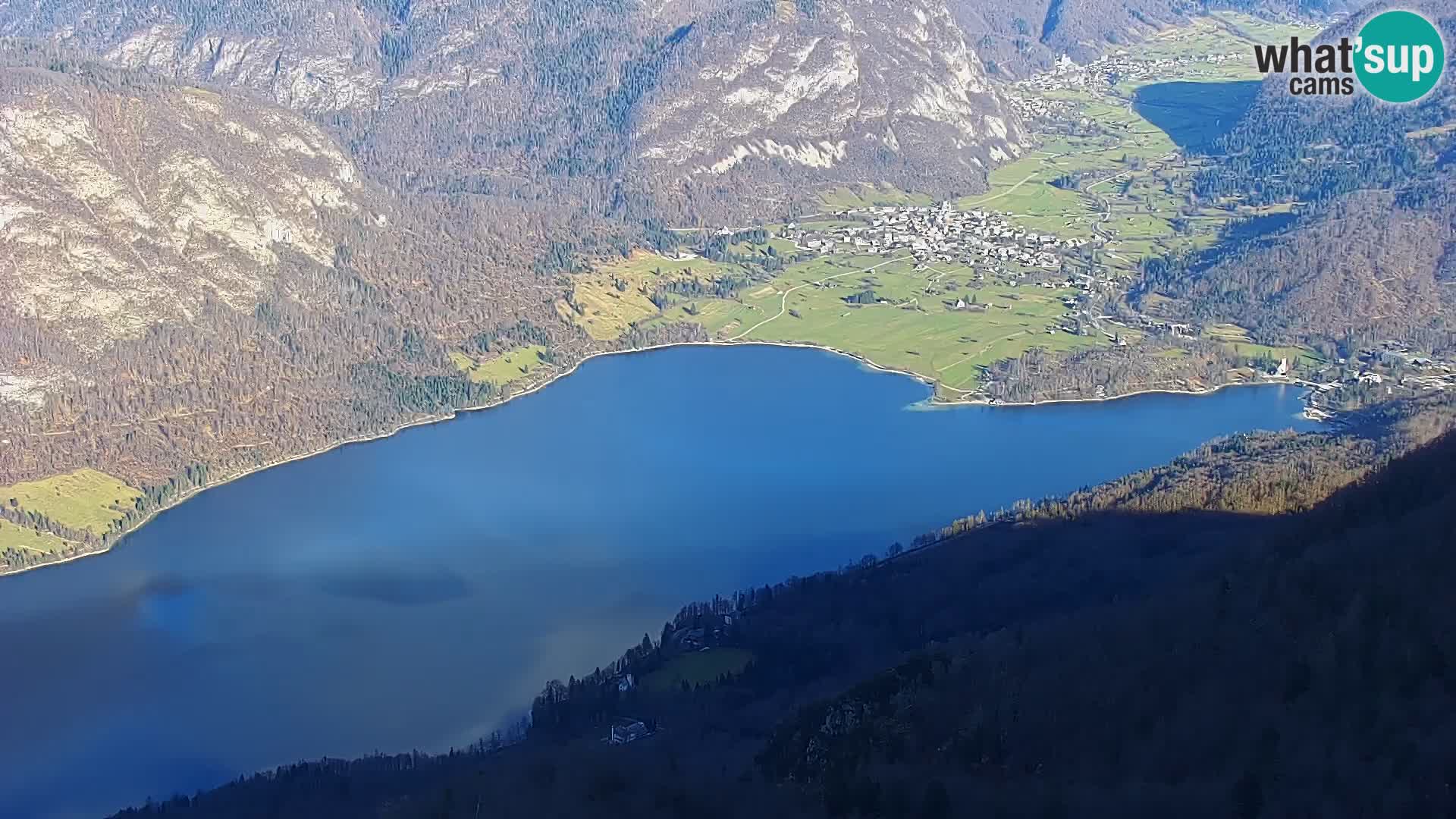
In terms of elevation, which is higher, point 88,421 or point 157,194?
point 157,194

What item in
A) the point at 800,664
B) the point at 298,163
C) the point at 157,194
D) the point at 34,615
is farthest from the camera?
the point at 298,163

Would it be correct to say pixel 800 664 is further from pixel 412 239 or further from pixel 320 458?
pixel 412 239

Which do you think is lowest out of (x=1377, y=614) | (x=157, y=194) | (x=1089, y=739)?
(x=1089, y=739)

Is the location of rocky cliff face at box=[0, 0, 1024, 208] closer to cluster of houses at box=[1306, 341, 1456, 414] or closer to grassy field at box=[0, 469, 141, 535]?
cluster of houses at box=[1306, 341, 1456, 414]

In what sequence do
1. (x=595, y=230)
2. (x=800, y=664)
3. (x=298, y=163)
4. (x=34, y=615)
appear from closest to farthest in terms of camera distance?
(x=800, y=664) → (x=34, y=615) → (x=298, y=163) → (x=595, y=230)

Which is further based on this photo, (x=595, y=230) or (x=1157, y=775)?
(x=595, y=230)

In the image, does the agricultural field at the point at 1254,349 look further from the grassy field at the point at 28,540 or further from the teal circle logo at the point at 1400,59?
the grassy field at the point at 28,540

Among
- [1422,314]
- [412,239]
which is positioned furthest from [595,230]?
[1422,314]

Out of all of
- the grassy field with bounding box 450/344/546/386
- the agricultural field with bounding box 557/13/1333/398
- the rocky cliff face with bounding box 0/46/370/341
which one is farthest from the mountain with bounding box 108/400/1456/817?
the rocky cliff face with bounding box 0/46/370/341

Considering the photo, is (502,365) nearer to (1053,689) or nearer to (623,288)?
(623,288)
